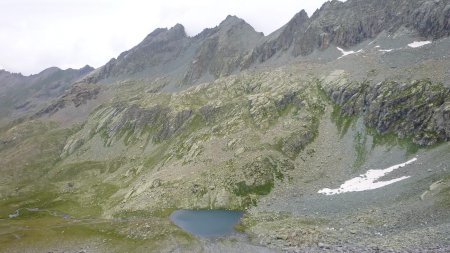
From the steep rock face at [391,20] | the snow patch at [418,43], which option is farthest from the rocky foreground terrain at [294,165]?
the snow patch at [418,43]

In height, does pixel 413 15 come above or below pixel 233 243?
above

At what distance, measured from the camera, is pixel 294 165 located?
115m

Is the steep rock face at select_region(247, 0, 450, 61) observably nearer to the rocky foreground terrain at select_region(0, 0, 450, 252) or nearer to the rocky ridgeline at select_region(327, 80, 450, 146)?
the rocky foreground terrain at select_region(0, 0, 450, 252)

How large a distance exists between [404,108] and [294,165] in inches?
1474

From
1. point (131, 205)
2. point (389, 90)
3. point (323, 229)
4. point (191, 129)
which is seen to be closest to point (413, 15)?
point (389, 90)

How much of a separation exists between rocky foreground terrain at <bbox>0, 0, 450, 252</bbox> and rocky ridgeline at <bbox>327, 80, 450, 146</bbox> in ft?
1.34

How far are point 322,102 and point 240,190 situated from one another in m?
57.5

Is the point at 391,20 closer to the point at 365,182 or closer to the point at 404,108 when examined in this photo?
the point at 404,108

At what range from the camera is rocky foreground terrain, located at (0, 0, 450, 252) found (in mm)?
74750

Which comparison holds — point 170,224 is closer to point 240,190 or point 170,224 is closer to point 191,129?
point 240,190

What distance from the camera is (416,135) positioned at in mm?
103562

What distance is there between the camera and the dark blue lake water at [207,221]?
85.2m

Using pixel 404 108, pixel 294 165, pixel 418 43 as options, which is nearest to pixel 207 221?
pixel 294 165

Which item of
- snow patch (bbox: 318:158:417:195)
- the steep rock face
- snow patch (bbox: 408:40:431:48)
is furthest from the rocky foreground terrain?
snow patch (bbox: 408:40:431:48)
